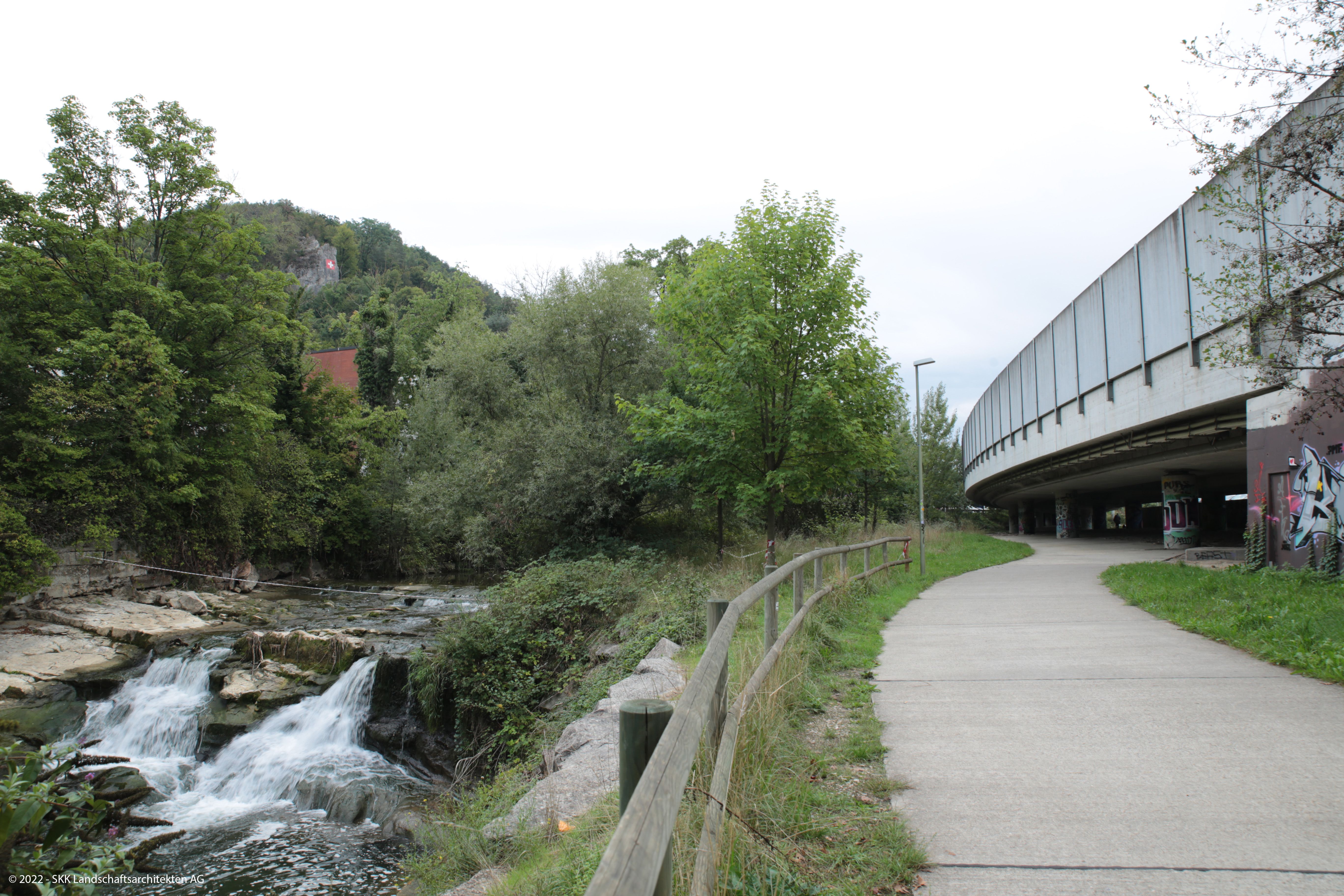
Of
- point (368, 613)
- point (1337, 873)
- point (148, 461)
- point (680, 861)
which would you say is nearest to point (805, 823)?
point (680, 861)

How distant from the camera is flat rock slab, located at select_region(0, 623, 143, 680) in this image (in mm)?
14719

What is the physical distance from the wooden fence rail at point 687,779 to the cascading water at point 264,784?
5704mm

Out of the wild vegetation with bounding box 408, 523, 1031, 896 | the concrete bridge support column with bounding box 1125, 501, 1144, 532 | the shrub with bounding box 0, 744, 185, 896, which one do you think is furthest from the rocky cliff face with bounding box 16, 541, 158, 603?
the concrete bridge support column with bounding box 1125, 501, 1144, 532

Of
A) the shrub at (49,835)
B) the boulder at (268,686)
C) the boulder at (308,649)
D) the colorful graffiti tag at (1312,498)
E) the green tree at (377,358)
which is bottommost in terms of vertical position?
the boulder at (268,686)

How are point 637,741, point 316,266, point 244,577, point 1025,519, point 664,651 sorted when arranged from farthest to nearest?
point 316,266, point 1025,519, point 244,577, point 664,651, point 637,741

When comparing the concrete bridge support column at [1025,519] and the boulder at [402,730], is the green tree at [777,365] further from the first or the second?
the concrete bridge support column at [1025,519]

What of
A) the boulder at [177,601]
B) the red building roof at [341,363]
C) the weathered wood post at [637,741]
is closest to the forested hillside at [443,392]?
the boulder at [177,601]

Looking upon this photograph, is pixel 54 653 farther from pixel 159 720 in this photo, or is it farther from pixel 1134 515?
pixel 1134 515

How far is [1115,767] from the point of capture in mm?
4496

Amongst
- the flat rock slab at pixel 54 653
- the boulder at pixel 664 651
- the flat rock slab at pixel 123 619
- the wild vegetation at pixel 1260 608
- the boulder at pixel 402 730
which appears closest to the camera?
the wild vegetation at pixel 1260 608

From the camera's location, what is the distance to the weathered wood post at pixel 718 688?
364cm

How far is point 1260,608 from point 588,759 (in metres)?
8.92

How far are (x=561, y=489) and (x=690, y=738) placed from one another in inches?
766

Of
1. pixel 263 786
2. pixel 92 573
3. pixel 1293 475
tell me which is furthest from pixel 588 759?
pixel 92 573
